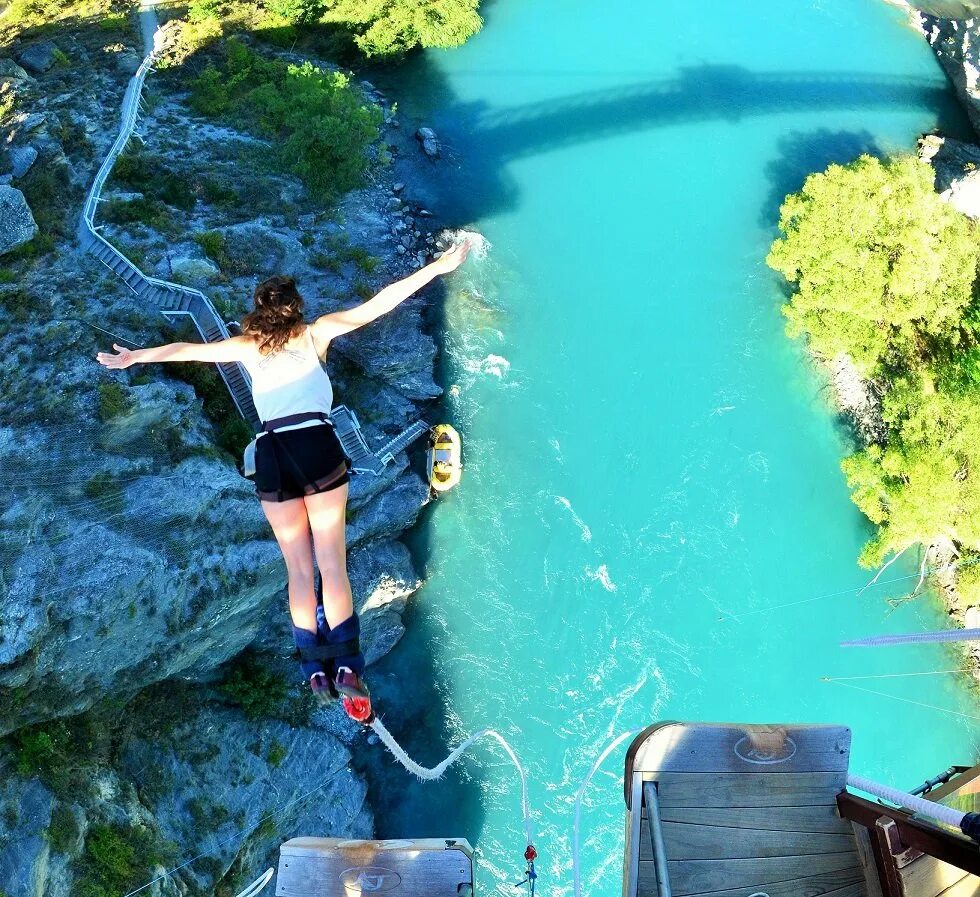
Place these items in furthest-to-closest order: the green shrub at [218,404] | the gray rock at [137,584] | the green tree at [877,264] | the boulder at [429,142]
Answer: the boulder at [429,142]
the green tree at [877,264]
the green shrub at [218,404]
the gray rock at [137,584]

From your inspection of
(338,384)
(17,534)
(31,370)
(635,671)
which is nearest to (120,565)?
(17,534)

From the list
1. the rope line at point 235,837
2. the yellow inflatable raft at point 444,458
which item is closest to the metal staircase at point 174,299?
the yellow inflatable raft at point 444,458

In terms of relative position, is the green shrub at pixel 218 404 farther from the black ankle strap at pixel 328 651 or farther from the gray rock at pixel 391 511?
the black ankle strap at pixel 328 651

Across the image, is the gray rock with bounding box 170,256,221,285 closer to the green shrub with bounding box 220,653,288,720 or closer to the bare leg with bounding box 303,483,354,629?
the green shrub with bounding box 220,653,288,720

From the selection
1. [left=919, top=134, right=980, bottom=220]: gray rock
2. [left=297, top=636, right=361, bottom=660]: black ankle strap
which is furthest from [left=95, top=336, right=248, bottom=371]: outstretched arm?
[left=919, top=134, right=980, bottom=220]: gray rock

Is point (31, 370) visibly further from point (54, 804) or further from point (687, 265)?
point (687, 265)

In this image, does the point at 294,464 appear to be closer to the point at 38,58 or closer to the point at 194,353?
the point at 194,353

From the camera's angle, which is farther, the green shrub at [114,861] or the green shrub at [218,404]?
the green shrub at [218,404]
